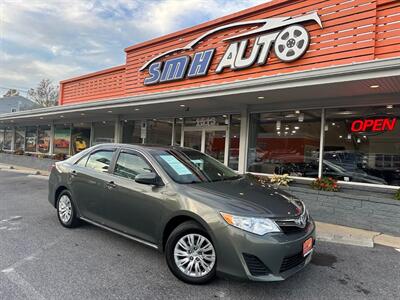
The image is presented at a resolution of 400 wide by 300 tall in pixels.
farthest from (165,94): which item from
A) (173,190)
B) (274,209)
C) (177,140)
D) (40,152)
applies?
(40,152)

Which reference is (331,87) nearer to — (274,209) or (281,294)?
(274,209)

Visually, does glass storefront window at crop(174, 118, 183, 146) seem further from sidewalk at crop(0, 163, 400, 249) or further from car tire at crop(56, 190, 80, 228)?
sidewalk at crop(0, 163, 400, 249)

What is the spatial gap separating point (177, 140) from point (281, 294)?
854 cm

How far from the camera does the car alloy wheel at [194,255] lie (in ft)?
10.9

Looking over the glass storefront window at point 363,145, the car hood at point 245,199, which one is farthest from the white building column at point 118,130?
the car hood at point 245,199

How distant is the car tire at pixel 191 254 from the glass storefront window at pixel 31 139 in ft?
Answer: 61.5

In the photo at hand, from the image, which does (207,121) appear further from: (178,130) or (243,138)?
(243,138)

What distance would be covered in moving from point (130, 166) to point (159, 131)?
7.77 metres

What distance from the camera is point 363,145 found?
24.2 feet

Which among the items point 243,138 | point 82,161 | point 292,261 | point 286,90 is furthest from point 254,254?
point 243,138

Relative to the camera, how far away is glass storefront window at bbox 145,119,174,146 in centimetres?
1166

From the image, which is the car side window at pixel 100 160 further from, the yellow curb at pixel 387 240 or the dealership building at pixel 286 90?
the yellow curb at pixel 387 240

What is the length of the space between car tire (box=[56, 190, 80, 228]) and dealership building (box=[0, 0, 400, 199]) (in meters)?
4.23

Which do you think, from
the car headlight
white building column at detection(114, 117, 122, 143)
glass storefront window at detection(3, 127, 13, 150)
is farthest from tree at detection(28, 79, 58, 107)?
the car headlight
